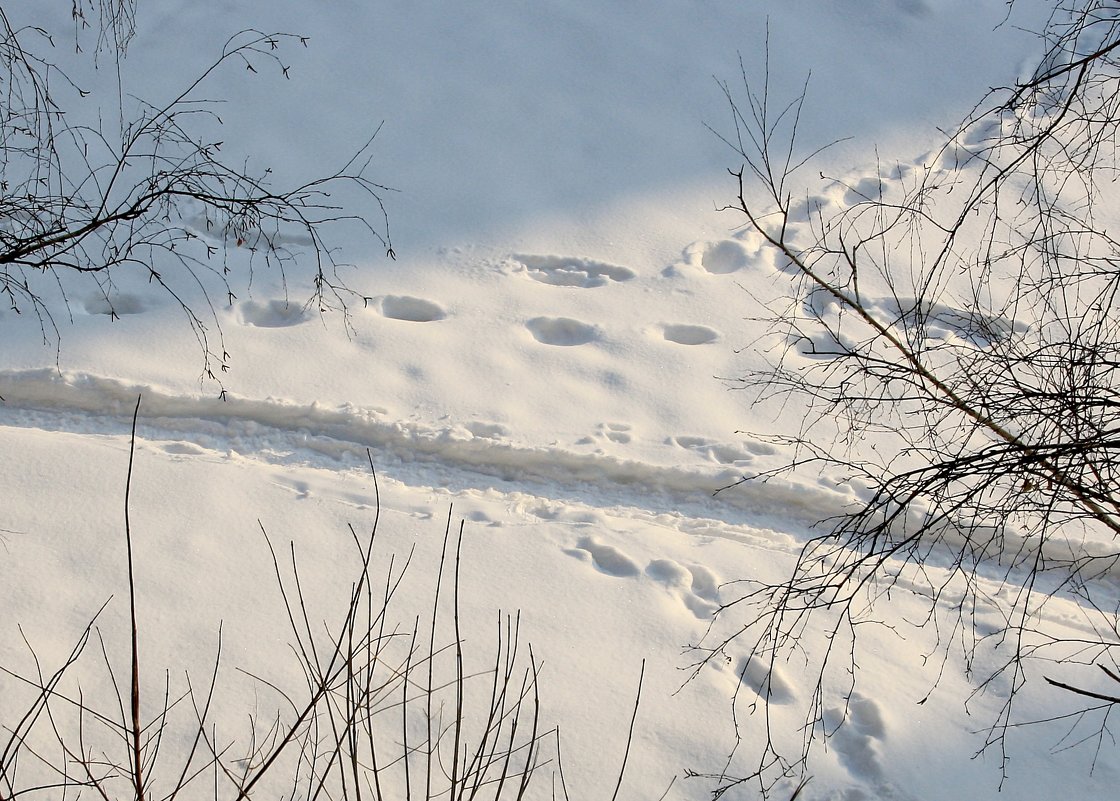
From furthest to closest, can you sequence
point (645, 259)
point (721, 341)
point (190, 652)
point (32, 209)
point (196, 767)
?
point (645, 259) → point (721, 341) → point (190, 652) → point (196, 767) → point (32, 209)

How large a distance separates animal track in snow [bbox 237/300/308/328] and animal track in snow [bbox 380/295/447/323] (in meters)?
0.40

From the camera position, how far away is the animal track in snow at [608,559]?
387 cm

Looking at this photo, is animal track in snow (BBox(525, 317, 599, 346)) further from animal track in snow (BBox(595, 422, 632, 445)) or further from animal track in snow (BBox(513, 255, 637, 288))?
animal track in snow (BBox(595, 422, 632, 445))

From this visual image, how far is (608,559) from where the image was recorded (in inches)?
155

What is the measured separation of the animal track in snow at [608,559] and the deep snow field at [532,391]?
16 mm

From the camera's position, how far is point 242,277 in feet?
17.3

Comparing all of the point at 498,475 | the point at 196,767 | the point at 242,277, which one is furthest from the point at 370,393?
the point at 196,767

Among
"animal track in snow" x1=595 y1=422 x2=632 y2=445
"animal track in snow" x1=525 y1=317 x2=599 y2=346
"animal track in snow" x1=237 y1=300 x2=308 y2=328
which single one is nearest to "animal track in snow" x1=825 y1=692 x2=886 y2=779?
"animal track in snow" x1=595 y1=422 x2=632 y2=445

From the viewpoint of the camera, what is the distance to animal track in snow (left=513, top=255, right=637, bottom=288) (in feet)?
17.6

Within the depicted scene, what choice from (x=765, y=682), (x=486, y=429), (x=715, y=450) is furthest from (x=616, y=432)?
(x=765, y=682)

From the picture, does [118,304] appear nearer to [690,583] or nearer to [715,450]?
[715,450]

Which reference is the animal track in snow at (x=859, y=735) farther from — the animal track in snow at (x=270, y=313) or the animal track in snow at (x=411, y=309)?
the animal track in snow at (x=270, y=313)

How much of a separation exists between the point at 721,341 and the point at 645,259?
73 centimetres

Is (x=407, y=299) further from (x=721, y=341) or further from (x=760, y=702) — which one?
(x=760, y=702)
